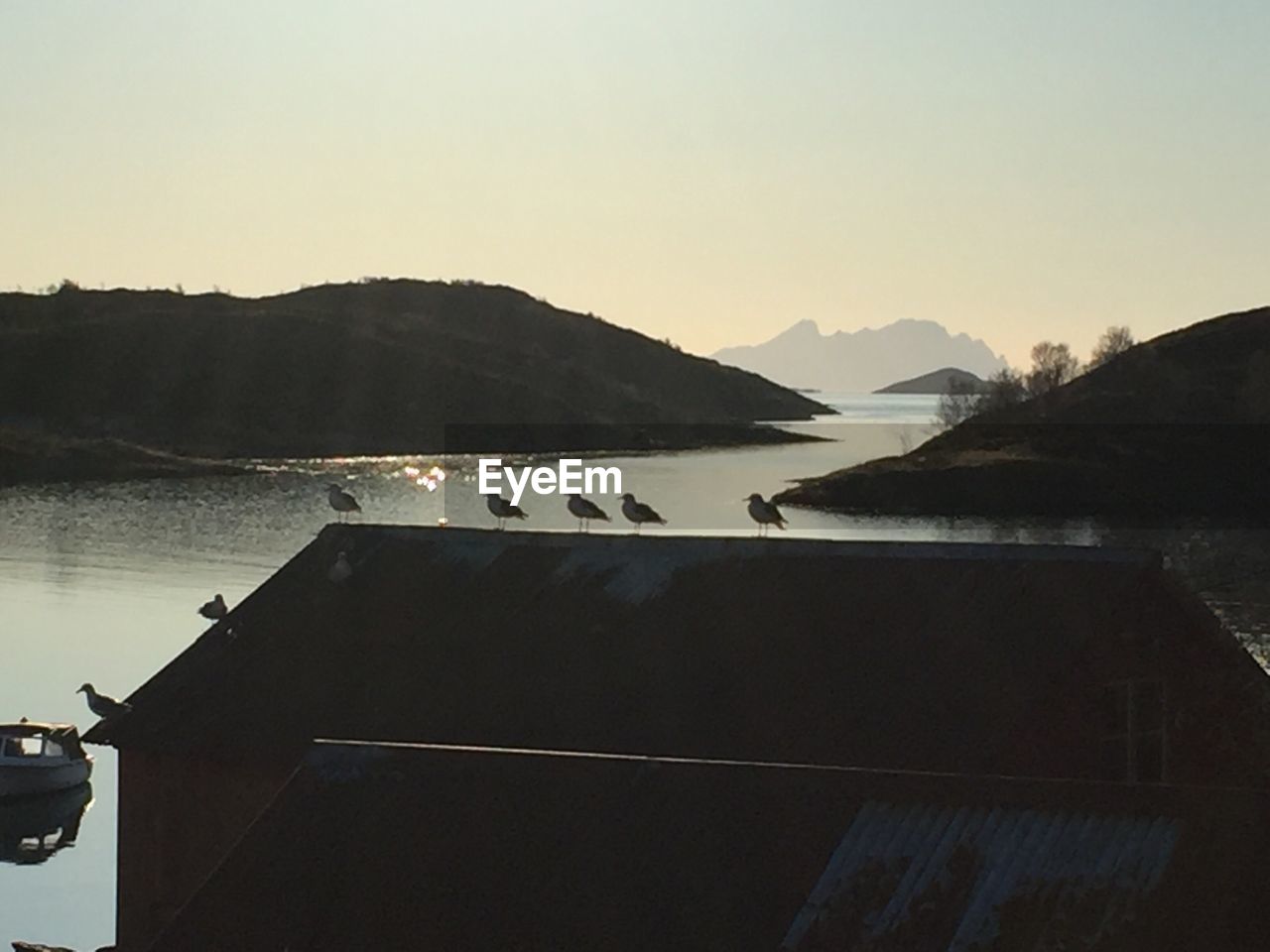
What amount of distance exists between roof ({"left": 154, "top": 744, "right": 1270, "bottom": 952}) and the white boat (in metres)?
26.8

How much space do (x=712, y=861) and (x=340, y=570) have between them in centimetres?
1208

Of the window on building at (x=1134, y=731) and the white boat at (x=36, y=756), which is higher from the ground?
the window on building at (x=1134, y=731)

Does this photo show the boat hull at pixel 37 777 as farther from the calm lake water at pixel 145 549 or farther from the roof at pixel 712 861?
the roof at pixel 712 861

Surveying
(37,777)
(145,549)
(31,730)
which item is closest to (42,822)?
(37,777)

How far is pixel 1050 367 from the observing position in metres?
170

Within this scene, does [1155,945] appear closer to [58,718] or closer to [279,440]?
[58,718]

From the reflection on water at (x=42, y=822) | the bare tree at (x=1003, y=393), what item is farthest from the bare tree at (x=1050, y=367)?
the reflection on water at (x=42, y=822)

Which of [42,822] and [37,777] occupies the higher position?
[37,777]

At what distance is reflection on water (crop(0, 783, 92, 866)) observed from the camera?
41.9 metres

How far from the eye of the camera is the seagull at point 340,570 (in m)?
27.5

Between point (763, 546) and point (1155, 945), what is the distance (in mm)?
11371

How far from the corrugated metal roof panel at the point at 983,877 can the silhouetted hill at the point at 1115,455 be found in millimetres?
87531

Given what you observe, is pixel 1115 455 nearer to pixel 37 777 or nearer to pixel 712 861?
pixel 37 777

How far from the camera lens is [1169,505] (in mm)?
103500
